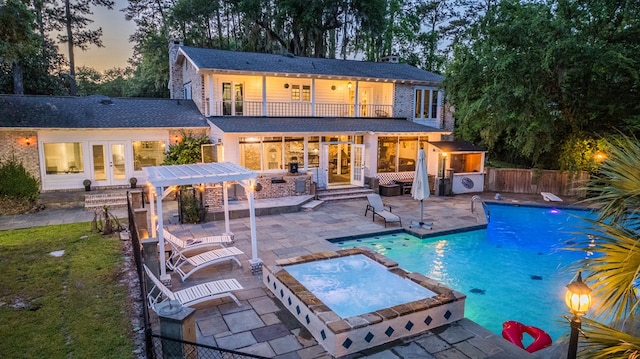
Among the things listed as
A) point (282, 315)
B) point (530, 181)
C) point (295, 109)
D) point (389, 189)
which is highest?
point (295, 109)

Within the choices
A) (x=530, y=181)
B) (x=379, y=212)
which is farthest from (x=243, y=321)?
(x=530, y=181)

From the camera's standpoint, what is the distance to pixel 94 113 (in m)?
17.2

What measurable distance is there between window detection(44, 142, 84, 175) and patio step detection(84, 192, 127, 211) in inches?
76.1

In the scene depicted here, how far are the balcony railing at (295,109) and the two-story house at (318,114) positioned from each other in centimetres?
5

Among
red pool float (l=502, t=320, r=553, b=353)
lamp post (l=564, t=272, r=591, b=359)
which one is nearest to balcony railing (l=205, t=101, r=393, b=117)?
red pool float (l=502, t=320, r=553, b=353)

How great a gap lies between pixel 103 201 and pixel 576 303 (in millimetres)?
15746

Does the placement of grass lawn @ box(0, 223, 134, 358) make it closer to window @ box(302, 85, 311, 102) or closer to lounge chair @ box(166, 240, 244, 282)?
lounge chair @ box(166, 240, 244, 282)

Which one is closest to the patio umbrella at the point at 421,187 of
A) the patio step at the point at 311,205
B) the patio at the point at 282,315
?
the patio at the point at 282,315

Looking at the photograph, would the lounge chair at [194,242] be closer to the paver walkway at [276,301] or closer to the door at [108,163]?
the paver walkway at [276,301]

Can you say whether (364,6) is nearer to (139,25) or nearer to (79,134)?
(139,25)

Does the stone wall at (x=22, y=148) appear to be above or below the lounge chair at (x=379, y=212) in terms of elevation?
above

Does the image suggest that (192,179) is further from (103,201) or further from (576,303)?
(103,201)

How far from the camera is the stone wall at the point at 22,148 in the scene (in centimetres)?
1499

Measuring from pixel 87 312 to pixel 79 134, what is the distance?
40.7ft
